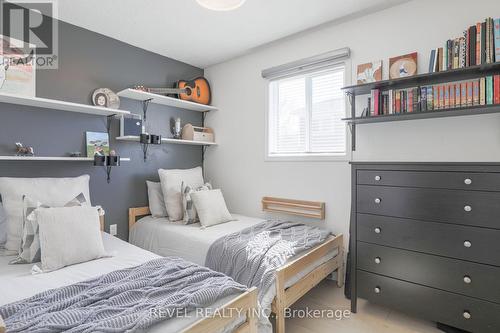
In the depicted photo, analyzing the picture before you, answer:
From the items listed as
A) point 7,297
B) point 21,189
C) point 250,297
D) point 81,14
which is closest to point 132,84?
point 81,14

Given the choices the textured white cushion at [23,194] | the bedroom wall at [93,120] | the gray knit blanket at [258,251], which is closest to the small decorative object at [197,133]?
the bedroom wall at [93,120]

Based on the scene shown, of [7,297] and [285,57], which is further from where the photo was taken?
[285,57]

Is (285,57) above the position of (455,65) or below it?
above

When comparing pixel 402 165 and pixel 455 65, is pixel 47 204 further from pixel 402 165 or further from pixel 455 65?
pixel 455 65

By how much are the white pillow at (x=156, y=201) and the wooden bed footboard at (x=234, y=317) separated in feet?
5.84

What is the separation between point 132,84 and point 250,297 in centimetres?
252

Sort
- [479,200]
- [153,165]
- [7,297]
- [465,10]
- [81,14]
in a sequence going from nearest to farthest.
Result: [7,297] < [479,200] < [465,10] < [81,14] < [153,165]

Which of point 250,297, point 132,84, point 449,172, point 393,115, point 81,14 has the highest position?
point 81,14

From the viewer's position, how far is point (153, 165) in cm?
314

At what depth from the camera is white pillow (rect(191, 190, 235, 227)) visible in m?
2.53

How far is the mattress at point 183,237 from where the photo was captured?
2107 mm

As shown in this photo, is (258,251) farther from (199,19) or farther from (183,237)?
(199,19)

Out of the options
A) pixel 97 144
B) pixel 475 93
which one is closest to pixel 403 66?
pixel 475 93

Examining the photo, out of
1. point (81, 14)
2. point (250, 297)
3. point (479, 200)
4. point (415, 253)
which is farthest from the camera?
point (81, 14)
